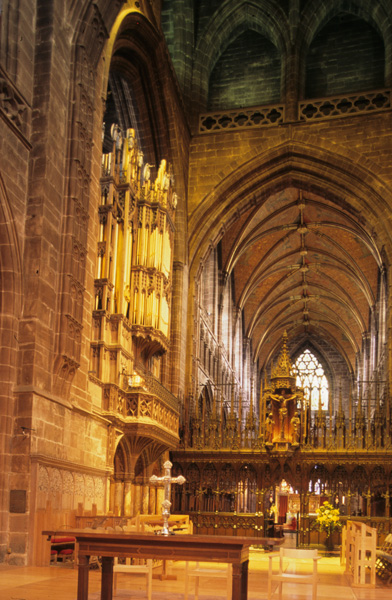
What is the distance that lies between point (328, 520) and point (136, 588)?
1037 cm

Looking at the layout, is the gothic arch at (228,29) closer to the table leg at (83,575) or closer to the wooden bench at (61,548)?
the wooden bench at (61,548)

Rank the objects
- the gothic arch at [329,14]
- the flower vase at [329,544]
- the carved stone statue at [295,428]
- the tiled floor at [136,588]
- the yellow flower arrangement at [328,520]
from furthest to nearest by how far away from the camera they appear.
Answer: the gothic arch at [329,14] → the carved stone statue at [295,428] → the flower vase at [329,544] → the yellow flower arrangement at [328,520] → the tiled floor at [136,588]

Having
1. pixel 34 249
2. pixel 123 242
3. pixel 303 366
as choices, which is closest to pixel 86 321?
pixel 34 249

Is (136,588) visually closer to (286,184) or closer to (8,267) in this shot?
(8,267)

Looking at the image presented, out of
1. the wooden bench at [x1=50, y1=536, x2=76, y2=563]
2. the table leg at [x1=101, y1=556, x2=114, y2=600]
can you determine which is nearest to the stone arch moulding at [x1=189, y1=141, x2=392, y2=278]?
the wooden bench at [x1=50, y1=536, x2=76, y2=563]

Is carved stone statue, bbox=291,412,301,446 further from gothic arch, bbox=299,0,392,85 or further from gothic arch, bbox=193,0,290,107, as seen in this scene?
gothic arch, bbox=299,0,392,85

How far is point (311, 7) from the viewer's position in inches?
944

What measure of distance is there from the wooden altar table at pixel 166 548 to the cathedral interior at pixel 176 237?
4059mm

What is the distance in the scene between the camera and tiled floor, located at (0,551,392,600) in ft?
24.5

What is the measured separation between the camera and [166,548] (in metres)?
6.16

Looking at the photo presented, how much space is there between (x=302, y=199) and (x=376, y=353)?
341 inches

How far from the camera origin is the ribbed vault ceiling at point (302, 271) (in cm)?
2831

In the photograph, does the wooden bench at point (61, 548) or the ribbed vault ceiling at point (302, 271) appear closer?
the wooden bench at point (61, 548)

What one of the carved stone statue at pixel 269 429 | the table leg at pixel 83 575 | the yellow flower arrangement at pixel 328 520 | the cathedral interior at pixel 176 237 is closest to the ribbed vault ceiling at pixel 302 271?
the cathedral interior at pixel 176 237
